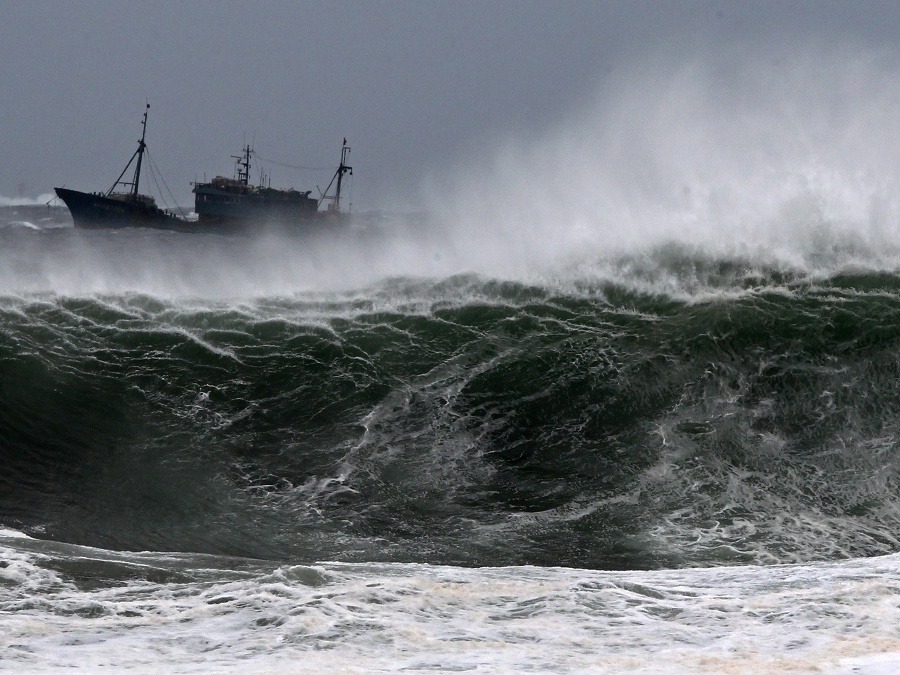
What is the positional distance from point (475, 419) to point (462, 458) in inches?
39.1

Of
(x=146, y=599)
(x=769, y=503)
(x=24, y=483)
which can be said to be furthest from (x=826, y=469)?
(x=24, y=483)

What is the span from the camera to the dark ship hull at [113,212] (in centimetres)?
6550

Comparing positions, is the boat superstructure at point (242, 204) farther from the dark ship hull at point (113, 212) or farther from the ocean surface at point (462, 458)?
the ocean surface at point (462, 458)

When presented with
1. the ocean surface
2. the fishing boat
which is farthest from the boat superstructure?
the ocean surface

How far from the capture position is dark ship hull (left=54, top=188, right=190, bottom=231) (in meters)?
65.5

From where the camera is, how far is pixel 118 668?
5.76 metres

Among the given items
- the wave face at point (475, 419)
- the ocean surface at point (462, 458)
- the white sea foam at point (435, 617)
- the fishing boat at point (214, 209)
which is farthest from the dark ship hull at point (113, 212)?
the white sea foam at point (435, 617)

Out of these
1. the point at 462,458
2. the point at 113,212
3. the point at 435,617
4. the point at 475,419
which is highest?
the point at 113,212

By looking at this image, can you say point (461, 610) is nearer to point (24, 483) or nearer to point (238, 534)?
point (238, 534)

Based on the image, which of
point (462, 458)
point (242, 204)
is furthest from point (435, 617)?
point (242, 204)

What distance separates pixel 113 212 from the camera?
66875mm

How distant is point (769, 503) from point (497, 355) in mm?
4911

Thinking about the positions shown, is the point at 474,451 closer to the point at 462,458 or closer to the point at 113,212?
the point at 462,458

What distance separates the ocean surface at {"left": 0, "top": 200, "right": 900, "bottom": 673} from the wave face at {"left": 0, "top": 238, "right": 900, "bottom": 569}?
5 cm
